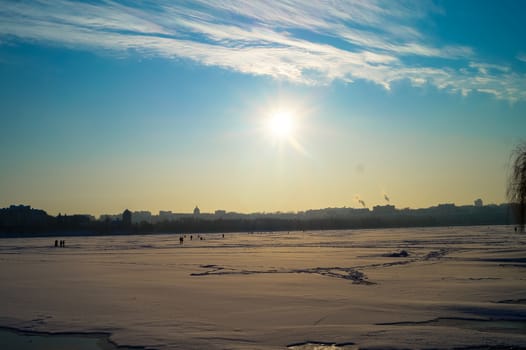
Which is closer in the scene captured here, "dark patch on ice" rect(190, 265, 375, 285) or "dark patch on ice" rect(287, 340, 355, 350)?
"dark patch on ice" rect(287, 340, 355, 350)

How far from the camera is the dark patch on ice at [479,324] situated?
33.5 feet

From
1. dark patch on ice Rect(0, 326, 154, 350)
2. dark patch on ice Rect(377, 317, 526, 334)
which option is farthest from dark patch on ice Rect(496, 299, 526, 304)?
dark patch on ice Rect(0, 326, 154, 350)

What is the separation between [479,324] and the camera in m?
10.8

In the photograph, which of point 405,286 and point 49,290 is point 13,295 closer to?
point 49,290

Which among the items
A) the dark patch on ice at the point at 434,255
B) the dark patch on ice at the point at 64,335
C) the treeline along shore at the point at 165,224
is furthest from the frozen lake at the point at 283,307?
the treeline along shore at the point at 165,224

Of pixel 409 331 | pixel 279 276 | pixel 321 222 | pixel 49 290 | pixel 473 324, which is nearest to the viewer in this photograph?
pixel 409 331

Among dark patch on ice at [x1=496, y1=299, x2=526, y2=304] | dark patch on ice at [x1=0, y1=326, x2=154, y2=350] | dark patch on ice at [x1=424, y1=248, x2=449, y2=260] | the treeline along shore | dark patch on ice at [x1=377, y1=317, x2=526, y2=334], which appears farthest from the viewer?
the treeline along shore

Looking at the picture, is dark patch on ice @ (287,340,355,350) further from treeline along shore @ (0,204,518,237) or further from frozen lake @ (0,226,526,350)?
treeline along shore @ (0,204,518,237)

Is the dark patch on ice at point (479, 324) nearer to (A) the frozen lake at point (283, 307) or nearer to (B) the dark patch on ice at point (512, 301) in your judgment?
(A) the frozen lake at point (283, 307)

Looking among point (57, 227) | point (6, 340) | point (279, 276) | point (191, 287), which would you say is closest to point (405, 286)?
point (279, 276)

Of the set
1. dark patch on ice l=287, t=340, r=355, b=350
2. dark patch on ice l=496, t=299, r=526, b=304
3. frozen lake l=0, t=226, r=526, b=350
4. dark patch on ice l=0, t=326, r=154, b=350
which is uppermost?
dark patch on ice l=496, t=299, r=526, b=304

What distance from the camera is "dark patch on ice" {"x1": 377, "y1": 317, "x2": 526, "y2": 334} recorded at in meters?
10.2

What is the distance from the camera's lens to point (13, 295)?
16141 mm

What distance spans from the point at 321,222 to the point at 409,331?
543 feet
